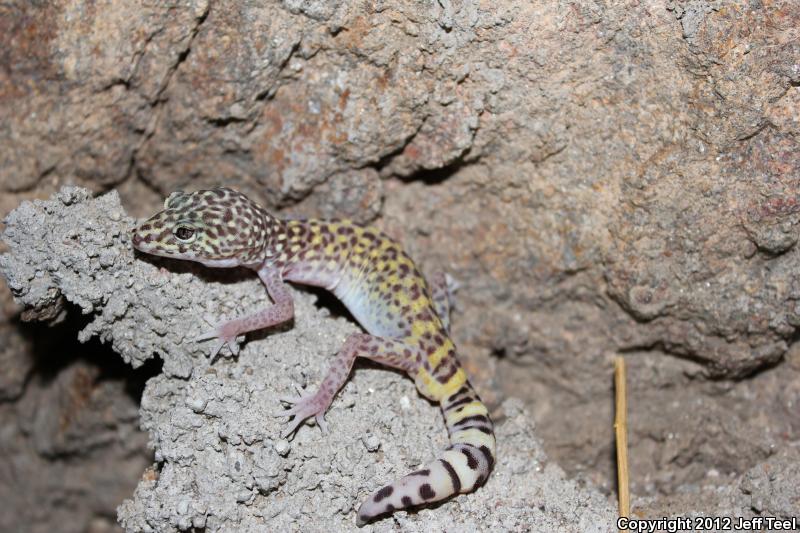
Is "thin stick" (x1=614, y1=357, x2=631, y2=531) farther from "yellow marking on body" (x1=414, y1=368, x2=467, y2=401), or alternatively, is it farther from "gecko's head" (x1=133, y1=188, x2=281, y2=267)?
"gecko's head" (x1=133, y1=188, x2=281, y2=267)

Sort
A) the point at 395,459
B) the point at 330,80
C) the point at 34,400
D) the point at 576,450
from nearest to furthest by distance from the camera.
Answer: the point at 395,459
the point at 330,80
the point at 576,450
the point at 34,400

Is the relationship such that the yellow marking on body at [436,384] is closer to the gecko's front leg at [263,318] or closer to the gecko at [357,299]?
the gecko at [357,299]

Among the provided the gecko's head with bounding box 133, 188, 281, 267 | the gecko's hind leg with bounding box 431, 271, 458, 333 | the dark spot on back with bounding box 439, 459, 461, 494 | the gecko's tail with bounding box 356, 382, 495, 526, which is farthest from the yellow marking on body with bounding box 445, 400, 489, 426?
the gecko's head with bounding box 133, 188, 281, 267

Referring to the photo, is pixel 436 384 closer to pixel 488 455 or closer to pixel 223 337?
pixel 488 455

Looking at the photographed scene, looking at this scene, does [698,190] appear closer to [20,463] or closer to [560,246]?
[560,246]

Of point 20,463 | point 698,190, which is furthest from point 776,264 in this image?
point 20,463

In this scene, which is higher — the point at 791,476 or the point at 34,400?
the point at 791,476

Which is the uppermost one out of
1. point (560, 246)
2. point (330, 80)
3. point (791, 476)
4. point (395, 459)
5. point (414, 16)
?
point (414, 16)
